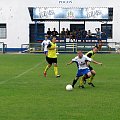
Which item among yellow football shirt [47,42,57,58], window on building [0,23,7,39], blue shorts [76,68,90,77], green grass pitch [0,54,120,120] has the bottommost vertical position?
green grass pitch [0,54,120,120]

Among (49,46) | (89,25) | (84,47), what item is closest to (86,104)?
(49,46)

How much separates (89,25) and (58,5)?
4.37m

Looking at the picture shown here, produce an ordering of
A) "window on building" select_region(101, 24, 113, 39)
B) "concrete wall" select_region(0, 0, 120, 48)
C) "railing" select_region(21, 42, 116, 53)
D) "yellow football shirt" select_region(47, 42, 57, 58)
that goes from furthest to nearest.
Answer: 1. "concrete wall" select_region(0, 0, 120, 48)
2. "window on building" select_region(101, 24, 113, 39)
3. "railing" select_region(21, 42, 116, 53)
4. "yellow football shirt" select_region(47, 42, 57, 58)

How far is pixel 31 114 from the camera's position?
1188 centimetres

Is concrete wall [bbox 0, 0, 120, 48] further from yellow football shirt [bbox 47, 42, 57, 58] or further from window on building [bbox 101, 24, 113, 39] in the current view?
yellow football shirt [bbox 47, 42, 57, 58]

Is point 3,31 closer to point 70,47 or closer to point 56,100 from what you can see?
point 70,47

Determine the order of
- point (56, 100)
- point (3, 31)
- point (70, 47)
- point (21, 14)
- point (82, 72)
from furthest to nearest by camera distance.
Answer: point (3, 31), point (21, 14), point (70, 47), point (82, 72), point (56, 100)

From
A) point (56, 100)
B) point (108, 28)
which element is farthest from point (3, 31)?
point (56, 100)

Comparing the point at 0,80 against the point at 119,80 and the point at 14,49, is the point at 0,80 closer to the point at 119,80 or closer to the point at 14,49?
the point at 119,80

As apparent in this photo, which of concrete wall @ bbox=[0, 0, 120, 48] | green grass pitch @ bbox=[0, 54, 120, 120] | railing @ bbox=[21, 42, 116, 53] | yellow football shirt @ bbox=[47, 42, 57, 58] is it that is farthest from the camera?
concrete wall @ bbox=[0, 0, 120, 48]

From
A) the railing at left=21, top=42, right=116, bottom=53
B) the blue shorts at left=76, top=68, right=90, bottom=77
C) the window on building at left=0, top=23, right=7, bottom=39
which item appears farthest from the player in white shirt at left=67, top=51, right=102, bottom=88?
the window on building at left=0, top=23, right=7, bottom=39

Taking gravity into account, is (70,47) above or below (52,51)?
below

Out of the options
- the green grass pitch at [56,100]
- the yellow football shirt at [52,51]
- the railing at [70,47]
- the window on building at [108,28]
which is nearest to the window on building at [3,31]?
the railing at [70,47]

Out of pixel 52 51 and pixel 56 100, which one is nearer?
pixel 56 100
